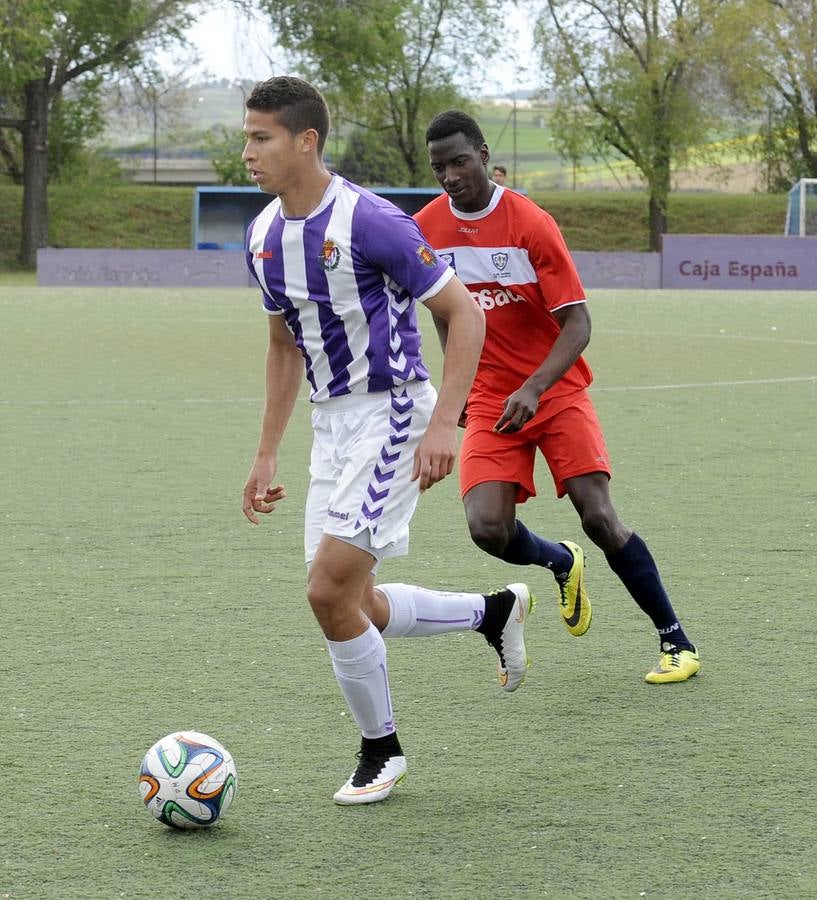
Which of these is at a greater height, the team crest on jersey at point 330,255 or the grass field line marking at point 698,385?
the team crest on jersey at point 330,255

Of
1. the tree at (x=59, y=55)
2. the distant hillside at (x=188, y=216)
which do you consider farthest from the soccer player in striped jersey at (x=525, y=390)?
the distant hillside at (x=188, y=216)

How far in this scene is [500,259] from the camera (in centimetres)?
552

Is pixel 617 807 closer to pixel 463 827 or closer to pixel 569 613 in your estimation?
pixel 463 827

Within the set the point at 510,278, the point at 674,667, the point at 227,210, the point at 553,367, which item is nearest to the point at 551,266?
the point at 510,278

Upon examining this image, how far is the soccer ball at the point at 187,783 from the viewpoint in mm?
3922

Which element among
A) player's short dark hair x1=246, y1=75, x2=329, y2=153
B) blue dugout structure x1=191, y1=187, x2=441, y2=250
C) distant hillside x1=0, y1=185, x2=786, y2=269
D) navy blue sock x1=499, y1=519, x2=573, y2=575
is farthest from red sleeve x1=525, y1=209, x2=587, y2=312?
distant hillside x1=0, y1=185, x2=786, y2=269

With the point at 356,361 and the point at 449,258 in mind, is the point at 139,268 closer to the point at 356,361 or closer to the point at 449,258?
the point at 449,258

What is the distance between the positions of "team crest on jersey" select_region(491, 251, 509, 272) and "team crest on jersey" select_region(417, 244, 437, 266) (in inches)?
53.5

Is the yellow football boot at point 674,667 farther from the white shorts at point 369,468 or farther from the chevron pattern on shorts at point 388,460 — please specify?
the chevron pattern on shorts at point 388,460

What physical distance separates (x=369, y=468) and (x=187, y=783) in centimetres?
91

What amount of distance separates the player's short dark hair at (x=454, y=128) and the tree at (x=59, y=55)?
38653mm

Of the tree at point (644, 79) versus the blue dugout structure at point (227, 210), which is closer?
the blue dugout structure at point (227, 210)

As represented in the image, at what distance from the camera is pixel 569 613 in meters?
5.73

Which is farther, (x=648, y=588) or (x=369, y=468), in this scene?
(x=648, y=588)
